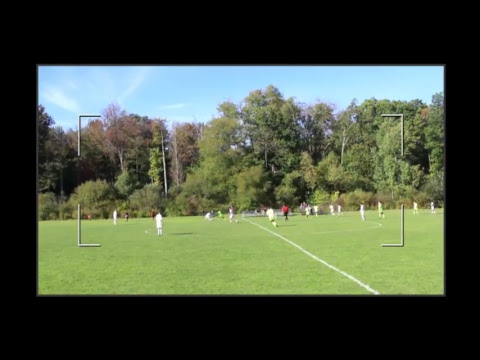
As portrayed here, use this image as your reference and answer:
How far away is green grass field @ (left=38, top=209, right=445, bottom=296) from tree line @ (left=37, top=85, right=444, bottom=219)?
30.9 ft

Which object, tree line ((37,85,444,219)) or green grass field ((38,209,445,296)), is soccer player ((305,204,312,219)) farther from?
green grass field ((38,209,445,296))

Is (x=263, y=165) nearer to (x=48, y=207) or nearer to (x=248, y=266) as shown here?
(x=48, y=207)

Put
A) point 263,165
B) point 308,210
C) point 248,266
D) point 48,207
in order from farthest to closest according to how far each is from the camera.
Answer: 1. point 263,165
2. point 308,210
3. point 48,207
4. point 248,266

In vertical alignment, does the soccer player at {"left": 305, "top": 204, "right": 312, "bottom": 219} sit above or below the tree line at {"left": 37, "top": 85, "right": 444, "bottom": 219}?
below

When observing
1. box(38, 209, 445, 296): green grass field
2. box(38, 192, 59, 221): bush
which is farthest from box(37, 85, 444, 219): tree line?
box(38, 209, 445, 296): green grass field

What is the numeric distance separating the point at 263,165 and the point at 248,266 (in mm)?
16742

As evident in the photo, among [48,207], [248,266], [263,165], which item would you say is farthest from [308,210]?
[248,266]

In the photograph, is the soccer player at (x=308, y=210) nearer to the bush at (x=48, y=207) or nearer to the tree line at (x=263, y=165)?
the tree line at (x=263, y=165)

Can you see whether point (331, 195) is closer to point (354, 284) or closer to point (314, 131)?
point (314, 131)

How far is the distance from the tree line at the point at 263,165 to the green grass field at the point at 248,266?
9410 mm

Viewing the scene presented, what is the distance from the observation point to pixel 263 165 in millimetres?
24141

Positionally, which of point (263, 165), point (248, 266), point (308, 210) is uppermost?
point (263, 165)

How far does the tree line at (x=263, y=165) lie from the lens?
2180 cm

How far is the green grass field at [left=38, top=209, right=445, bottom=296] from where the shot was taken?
19.7ft
